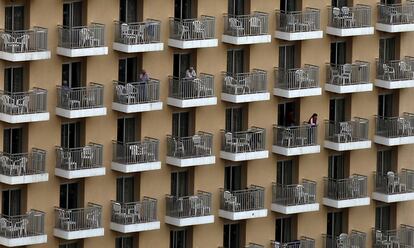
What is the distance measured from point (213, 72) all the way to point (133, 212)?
671 cm

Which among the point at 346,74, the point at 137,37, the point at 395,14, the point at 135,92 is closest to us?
the point at 137,37

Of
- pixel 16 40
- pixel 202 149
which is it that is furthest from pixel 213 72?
pixel 16 40

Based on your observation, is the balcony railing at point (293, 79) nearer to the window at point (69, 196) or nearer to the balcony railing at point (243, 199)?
the balcony railing at point (243, 199)

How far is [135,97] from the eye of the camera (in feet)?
363

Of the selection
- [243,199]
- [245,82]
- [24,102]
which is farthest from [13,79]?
[243,199]

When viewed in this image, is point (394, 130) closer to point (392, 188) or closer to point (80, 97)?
point (392, 188)

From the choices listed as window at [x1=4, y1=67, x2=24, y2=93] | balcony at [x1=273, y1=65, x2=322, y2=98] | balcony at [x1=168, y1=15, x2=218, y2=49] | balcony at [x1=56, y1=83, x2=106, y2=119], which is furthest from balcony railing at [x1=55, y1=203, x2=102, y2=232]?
balcony at [x1=273, y1=65, x2=322, y2=98]

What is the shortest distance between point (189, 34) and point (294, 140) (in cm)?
733

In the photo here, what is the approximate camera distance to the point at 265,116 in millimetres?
115938

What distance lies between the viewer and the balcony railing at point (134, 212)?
366 feet

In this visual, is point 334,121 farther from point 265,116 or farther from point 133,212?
point 133,212

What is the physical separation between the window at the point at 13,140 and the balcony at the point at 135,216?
511 cm

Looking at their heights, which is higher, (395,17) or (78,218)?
(395,17)

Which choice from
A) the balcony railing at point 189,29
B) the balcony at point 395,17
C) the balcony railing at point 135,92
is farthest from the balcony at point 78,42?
the balcony at point 395,17
